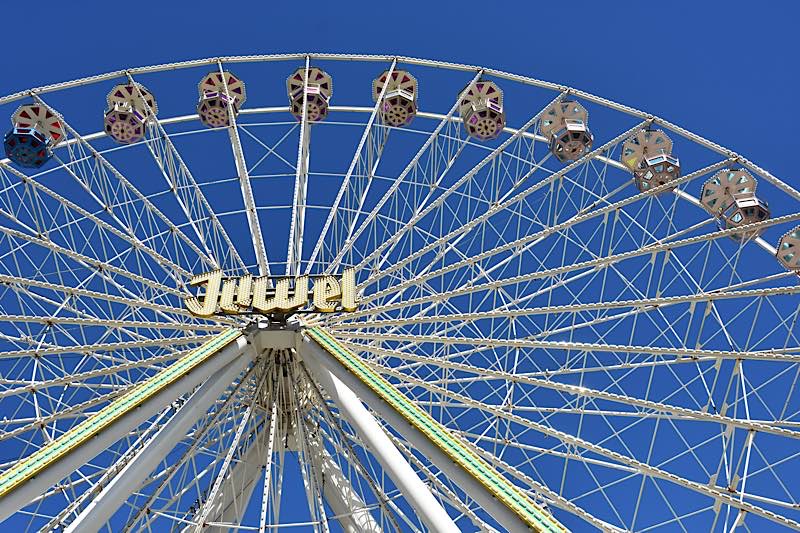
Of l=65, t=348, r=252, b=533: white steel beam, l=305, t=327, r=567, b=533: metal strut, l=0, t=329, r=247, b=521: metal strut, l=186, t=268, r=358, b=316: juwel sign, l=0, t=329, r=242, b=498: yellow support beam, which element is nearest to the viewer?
l=305, t=327, r=567, b=533: metal strut

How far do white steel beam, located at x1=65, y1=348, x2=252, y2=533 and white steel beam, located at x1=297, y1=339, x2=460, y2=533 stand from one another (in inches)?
63.0

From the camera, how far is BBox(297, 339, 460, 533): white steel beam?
11.8 meters

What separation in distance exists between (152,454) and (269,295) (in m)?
3.72

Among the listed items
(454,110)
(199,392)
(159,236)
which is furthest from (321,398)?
(454,110)

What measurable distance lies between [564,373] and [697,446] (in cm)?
335

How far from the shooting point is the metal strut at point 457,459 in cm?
1134

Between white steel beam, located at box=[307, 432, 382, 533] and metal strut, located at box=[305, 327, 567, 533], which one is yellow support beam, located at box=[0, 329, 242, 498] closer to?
metal strut, located at box=[305, 327, 567, 533]

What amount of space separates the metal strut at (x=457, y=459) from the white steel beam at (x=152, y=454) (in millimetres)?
2239

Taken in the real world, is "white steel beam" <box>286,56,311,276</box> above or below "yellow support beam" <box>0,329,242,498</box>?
above

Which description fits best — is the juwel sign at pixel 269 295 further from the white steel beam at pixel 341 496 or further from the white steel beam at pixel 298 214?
the white steel beam at pixel 341 496

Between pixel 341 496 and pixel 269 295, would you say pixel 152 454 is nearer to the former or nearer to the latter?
pixel 269 295

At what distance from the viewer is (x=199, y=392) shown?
51.6 feet

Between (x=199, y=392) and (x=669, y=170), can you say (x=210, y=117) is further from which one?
(x=669, y=170)

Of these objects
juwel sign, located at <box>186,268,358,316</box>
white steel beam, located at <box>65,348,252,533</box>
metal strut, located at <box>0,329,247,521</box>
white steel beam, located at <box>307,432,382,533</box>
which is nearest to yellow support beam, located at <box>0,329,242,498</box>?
metal strut, located at <box>0,329,247,521</box>
